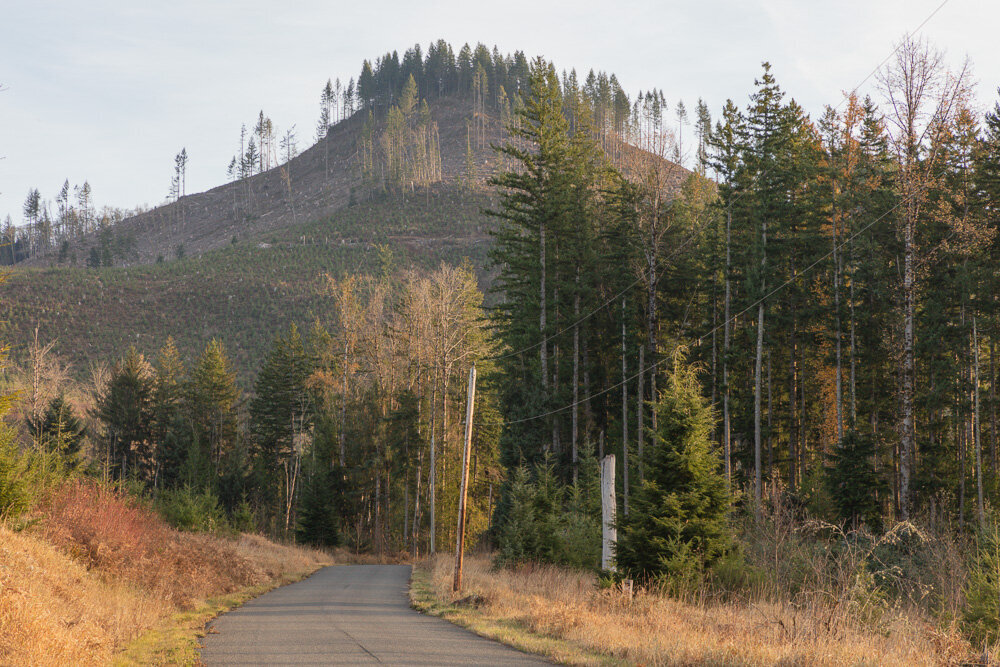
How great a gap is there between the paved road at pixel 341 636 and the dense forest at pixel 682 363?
218 inches

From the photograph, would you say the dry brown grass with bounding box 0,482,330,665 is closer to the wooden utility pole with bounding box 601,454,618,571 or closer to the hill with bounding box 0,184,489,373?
the wooden utility pole with bounding box 601,454,618,571

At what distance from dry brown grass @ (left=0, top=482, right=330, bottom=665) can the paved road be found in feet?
4.74

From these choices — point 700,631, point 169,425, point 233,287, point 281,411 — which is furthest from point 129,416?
point 700,631

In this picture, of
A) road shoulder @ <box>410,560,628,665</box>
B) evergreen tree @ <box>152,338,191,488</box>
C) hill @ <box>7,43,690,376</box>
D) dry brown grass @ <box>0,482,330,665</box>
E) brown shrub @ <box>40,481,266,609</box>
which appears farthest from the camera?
hill @ <box>7,43,690,376</box>

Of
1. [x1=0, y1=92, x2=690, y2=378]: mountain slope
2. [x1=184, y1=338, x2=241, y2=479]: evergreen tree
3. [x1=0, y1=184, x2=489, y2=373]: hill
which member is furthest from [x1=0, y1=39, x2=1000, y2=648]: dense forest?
[x1=0, y1=184, x2=489, y2=373]: hill

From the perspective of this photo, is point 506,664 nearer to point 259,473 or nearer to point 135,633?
point 135,633

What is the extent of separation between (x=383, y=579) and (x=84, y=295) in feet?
348

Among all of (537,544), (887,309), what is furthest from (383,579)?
(887,309)

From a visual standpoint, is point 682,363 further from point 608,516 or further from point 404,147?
point 404,147

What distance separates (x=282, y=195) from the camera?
603ft

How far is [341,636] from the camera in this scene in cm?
1289

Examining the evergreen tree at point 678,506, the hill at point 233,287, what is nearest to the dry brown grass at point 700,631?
the evergreen tree at point 678,506

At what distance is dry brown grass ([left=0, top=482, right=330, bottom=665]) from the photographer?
9.09 m

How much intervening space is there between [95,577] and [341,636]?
617 centimetres
